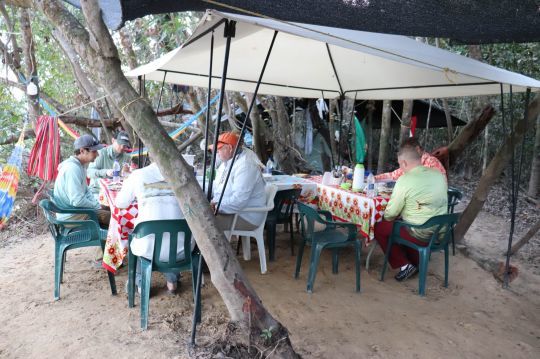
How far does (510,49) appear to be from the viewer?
6.27 meters

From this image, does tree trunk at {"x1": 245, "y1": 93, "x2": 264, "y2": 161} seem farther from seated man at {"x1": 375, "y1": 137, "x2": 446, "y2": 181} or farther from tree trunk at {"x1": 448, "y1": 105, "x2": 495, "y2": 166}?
tree trunk at {"x1": 448, "y1": 105, "x2": 495, "y2": 166}

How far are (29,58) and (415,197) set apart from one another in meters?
5.11

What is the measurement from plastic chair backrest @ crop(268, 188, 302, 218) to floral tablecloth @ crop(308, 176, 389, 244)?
0.33 meters

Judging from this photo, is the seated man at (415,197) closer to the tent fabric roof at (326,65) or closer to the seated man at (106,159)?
the tent fabric roof at (326,65)

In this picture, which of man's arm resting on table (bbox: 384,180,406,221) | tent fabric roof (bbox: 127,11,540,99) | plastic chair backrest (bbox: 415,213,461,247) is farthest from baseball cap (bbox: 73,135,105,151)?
plastic chair backrest (bbox: 415,213,461,247)

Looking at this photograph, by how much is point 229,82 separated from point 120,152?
1615 mm

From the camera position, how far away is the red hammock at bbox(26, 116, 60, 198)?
164 inches

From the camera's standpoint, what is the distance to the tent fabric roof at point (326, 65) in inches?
95.0

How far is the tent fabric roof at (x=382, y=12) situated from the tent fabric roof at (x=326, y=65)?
0.10m

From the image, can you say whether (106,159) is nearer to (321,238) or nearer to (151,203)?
(151,203)

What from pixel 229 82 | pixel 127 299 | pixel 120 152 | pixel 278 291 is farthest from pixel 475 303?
pixel 120 152

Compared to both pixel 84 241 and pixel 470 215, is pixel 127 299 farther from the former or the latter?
pixel 470 215

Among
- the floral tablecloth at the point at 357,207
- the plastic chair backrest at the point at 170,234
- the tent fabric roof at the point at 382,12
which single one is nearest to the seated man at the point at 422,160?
the floral tablecloth at the point at 357,207

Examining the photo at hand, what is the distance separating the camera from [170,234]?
2404mm
